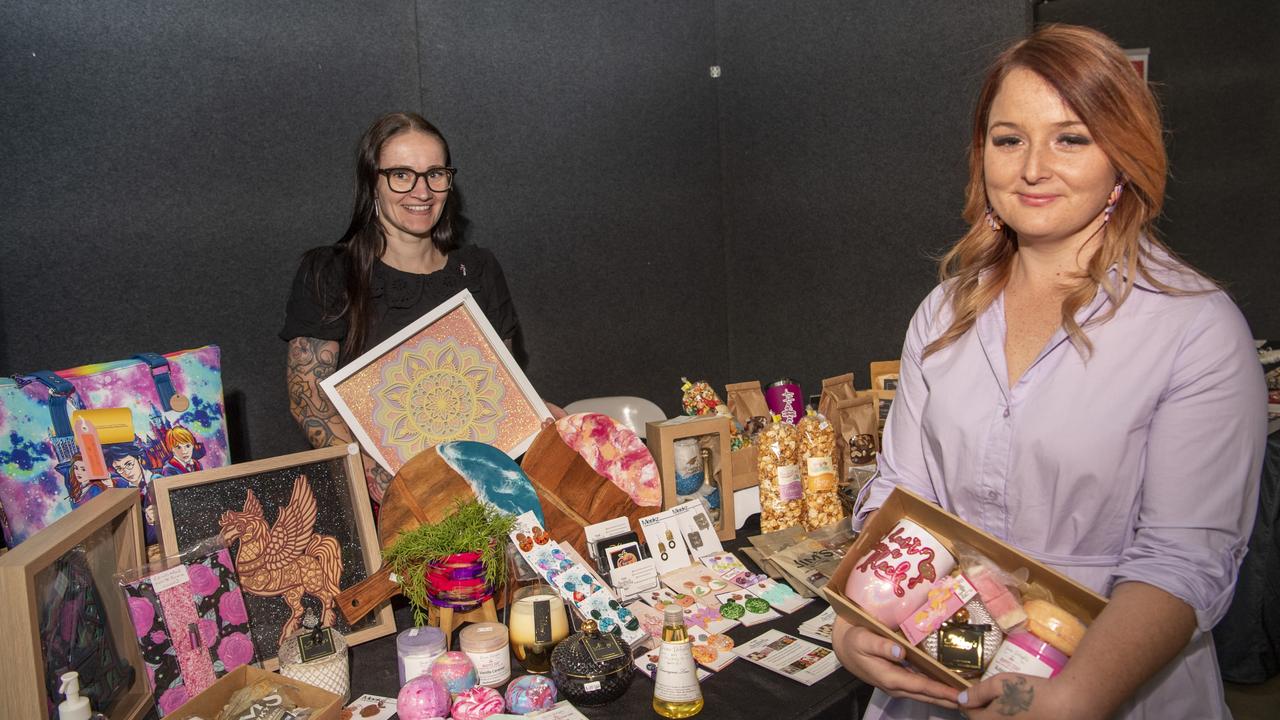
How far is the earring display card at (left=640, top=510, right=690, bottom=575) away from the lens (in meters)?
1.95

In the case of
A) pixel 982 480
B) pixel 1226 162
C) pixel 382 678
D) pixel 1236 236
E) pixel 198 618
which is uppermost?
pixel 1226 162

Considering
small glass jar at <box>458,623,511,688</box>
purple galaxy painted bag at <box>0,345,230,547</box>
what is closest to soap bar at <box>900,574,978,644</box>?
small glass jar at <box>458,623,511,688</box>

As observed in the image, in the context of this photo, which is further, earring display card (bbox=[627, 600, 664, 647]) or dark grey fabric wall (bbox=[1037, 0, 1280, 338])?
dark grey fabric wall (bbox=[1037, 0, 1280, 338])

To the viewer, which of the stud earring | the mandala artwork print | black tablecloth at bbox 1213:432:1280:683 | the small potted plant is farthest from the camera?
black tablecloth at bbox 1213:432:1280:683

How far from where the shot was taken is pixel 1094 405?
1.17 metres

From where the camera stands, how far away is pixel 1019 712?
3.42 ft

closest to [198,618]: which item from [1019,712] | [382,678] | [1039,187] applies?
[382,678]

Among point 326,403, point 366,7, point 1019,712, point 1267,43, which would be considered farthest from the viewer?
point 1267,43

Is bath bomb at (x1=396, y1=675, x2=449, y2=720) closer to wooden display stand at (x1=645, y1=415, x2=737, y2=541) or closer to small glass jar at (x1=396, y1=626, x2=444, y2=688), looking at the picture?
small glass jar at (x1=396, y1=626, x2=444, y2=688)

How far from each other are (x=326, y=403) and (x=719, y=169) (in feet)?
8.15

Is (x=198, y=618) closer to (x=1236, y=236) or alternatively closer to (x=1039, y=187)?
(x=1039, y=187)

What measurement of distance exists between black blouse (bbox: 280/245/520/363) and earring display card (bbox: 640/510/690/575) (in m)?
0.83

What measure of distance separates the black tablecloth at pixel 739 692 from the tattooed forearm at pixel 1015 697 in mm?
455

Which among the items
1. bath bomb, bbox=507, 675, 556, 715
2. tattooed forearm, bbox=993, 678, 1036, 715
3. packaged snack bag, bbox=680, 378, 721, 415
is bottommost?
bath bomb, bbox=507, 675, 556, 715
